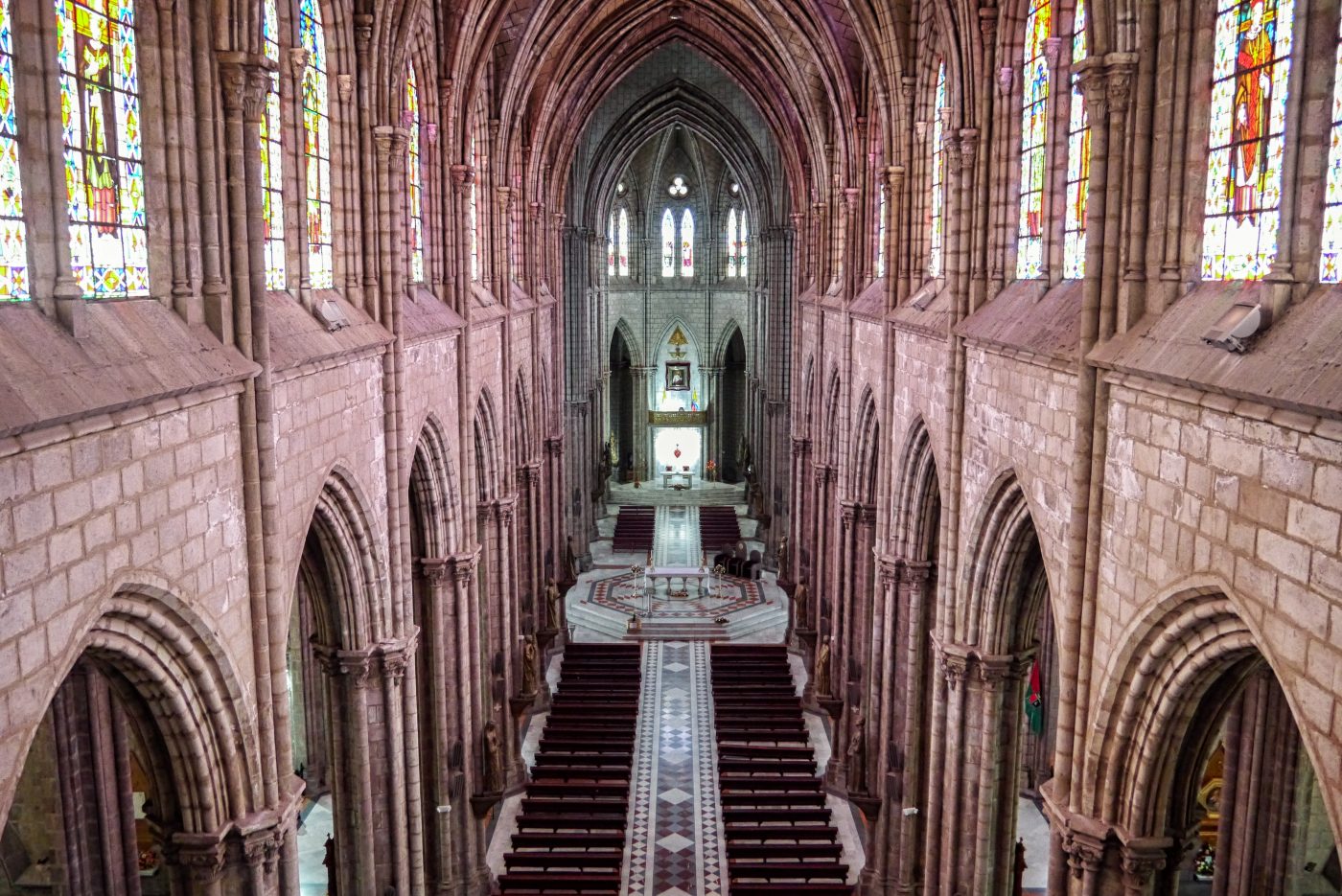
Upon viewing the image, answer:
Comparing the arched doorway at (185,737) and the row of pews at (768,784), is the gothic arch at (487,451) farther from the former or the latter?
the arched doorway at (185,737)

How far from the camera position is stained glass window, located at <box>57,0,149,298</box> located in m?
8.49

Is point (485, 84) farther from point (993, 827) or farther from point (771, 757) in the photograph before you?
point (993, 827)

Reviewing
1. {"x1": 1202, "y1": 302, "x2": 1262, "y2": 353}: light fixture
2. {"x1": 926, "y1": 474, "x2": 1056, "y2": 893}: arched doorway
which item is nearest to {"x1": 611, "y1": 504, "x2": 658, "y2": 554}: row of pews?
{"x1": 926, "y1": 474, "x2": 1056, "y2": 893}: arched doorway

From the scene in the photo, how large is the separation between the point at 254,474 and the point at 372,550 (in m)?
4.39

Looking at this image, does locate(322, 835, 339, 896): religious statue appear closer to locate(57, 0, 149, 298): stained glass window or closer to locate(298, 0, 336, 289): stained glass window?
locate(298, 0, 336, 289): stained glass window

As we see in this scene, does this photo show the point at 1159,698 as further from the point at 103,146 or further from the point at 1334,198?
the point at 103,146

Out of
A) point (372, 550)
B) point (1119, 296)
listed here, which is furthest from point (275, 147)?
point (1119, 296)

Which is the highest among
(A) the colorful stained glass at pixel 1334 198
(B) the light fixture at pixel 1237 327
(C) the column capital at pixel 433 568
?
(A) the colorful stained glass at pixel 1334 198

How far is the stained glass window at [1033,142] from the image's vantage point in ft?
43.9

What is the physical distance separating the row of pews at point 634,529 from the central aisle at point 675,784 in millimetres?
10628

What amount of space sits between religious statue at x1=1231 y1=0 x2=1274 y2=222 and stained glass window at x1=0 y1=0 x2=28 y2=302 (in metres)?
9.14

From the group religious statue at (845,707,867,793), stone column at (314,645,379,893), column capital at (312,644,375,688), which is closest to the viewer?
column capital at (312,644,375,688)

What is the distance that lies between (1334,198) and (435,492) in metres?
13.5

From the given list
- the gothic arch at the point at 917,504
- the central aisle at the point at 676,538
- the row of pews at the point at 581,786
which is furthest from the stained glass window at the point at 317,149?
the central aisle at the point at 676,538
